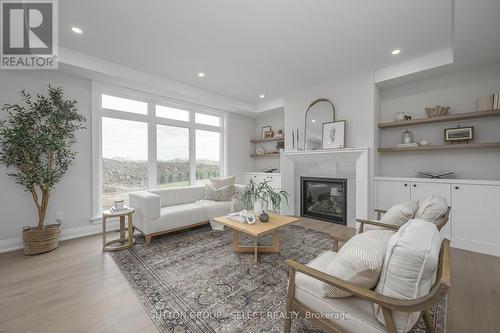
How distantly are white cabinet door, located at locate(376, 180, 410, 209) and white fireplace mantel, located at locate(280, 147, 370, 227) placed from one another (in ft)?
0.79

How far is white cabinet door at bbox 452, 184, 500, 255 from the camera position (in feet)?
8.62

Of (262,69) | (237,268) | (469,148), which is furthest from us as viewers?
(262,69)

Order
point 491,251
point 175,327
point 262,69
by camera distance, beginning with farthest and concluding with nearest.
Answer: point 262,69 → point 491,251 → point 175,327

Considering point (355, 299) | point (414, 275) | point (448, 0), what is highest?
point (448, 0)

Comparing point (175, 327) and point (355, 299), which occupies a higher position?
point (355, 299)

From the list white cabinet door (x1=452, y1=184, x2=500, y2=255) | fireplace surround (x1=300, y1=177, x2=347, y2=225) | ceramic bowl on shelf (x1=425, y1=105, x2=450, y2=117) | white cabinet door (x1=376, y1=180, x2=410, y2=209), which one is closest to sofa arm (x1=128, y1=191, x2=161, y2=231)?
fireplace surround (x1=300, y1=177, x2=347, y2=225)

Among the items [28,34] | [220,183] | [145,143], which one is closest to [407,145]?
[220,183]

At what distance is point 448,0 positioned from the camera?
1964 millimetres

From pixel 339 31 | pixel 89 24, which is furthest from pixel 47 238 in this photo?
pixel 339 31

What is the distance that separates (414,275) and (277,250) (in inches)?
74.5

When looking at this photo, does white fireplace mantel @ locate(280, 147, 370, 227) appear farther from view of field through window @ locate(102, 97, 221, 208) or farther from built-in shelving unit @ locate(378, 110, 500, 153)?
view of field through window @ locate(102, 97, 221, 208)

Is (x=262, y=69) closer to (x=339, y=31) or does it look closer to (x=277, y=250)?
(x=339, y=31)

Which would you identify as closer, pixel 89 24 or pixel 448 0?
pixel 448 0

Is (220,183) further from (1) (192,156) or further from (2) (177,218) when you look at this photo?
(2) (177,218)
